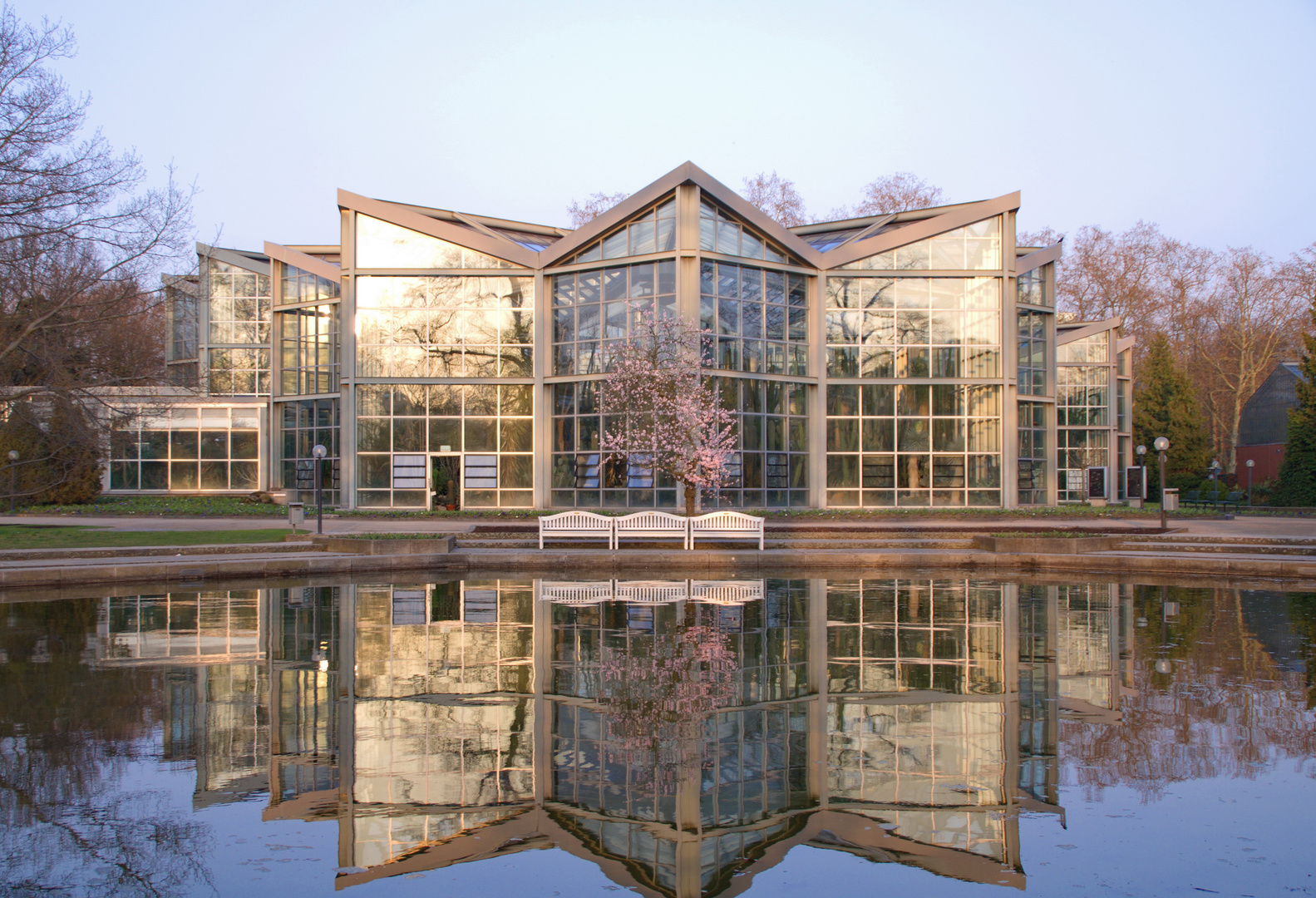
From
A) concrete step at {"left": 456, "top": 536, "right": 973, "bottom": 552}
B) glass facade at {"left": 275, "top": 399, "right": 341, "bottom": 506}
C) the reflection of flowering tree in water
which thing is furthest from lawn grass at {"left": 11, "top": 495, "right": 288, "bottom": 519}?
the reflection of flowering tree in water

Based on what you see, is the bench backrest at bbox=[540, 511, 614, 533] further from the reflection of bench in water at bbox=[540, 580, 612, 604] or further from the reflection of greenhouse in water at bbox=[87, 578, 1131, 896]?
the reflection of greenhouse in water at bbox=[87, 578, 1131, 896]

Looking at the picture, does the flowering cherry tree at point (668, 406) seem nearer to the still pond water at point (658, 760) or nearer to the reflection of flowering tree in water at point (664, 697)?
the still pond water at point (658, 760)

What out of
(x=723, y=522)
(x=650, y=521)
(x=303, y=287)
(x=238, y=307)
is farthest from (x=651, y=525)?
(x=238, y=307)

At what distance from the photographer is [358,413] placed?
114 feet

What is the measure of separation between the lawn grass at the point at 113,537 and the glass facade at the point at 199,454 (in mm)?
17160

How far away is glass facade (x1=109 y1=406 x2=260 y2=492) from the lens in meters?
41.3

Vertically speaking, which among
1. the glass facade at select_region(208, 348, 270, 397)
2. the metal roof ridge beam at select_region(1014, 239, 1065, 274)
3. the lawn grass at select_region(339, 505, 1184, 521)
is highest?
the metal roof ridge beam at select_region(1014, 239, 1065, 274)

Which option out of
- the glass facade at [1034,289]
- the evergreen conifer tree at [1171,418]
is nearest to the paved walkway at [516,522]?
the glass facade at [1034,289]

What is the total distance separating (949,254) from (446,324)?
59.1ft

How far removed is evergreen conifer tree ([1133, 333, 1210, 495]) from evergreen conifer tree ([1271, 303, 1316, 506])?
34.4 ft

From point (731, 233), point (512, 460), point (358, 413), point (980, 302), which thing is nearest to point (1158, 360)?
point (980, 302)

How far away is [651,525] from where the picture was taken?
869 inches

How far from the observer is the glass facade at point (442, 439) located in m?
34.4

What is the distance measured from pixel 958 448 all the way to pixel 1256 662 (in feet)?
85.8
